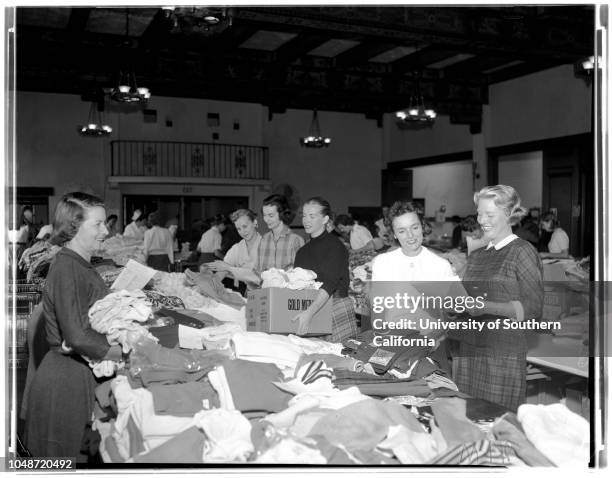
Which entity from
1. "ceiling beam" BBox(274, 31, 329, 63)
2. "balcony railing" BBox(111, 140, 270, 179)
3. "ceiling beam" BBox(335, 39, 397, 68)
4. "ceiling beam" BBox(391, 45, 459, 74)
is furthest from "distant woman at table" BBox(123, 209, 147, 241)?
"ceiling beam" BBox(391, 45, 459, 74)

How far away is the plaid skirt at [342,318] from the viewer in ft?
12.8

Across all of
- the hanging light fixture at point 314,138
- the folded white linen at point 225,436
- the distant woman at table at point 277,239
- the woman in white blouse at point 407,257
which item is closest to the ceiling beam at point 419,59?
the hanging light fixture at point 314,138

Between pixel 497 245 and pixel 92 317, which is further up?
pixel 497 245

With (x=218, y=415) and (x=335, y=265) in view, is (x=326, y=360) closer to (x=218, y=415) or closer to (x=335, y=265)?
(x=218, y=415)

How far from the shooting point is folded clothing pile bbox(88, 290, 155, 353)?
2605 mm

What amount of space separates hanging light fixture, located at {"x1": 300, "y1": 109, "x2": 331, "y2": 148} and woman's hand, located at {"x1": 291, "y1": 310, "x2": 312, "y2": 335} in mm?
13617

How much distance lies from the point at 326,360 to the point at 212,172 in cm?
1519

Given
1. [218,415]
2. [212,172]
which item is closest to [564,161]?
[212,172]

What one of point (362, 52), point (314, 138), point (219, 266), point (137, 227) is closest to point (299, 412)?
point (219, 266)

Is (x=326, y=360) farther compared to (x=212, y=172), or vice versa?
(x=212, y=172)

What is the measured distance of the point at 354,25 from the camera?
815 centimetres

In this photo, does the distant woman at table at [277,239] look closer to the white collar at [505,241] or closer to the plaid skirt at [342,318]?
the plaid skirt at [342,318]

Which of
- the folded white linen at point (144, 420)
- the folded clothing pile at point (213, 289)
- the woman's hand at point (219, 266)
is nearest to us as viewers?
the folded white linen at point (144, 420)

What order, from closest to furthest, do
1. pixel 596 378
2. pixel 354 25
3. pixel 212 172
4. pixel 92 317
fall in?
pixel 596 378 → pixel 92 317 → pixel 354 25 → pixel 212 172
